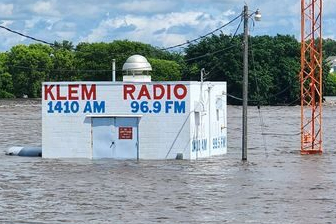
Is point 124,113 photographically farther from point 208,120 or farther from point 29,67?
point 29,67

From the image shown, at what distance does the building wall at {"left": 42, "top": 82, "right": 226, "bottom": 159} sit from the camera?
46969mm

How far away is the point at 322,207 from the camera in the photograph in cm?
2934

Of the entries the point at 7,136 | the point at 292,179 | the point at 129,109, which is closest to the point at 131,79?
the point at 129,109

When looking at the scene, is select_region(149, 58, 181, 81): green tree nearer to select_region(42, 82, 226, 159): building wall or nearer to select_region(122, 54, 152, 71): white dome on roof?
select_region(122, 54, 152, 71): white dome on roof

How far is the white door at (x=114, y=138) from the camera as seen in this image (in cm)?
4744

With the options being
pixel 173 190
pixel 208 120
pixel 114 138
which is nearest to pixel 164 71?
pixel 208 120

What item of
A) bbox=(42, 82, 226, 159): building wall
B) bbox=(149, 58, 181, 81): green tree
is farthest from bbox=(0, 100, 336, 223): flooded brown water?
bbox=(149, 58, 181, 81): green tree

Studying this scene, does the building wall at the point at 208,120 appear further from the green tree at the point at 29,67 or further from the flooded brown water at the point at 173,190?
the green tree at the point at 29,67

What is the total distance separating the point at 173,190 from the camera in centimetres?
3447

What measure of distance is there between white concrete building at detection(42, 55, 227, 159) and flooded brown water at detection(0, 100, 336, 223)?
3.55ft

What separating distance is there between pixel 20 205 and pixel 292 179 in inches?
530

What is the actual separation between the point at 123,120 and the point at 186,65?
4011 inches

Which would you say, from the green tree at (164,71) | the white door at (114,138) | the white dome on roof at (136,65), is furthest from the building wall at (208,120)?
the green tree at (164,71)

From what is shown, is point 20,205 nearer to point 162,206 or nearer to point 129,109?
point 162,206
